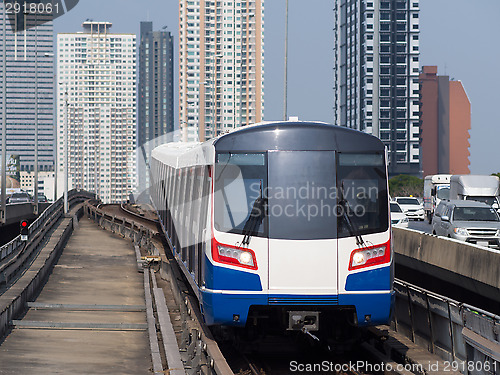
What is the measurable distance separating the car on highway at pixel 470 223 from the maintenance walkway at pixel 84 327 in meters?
9.62

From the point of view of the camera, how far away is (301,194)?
40.2 feet

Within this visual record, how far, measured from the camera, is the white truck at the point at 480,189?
3931cm

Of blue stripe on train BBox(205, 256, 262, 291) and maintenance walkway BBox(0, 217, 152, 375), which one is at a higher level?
blue stripe on train BBox(205, 256, 262, 291)

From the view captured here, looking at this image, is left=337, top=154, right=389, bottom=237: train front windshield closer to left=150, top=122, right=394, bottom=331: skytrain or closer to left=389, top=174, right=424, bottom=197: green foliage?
left=150, top=122, right=394, bottom=331: skytrain

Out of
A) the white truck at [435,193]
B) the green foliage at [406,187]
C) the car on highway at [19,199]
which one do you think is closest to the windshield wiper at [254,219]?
the white truck at [435,193]

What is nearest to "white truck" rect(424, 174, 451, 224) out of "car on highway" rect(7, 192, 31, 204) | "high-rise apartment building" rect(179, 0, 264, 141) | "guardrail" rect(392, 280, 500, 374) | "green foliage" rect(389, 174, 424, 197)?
"guardrail" rect(392, 280, 500, 374)

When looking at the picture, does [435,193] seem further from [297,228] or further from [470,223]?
[297,228]

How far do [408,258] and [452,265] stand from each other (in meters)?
4.24

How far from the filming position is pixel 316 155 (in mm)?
12516

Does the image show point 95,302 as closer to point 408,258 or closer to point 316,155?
point 408,258

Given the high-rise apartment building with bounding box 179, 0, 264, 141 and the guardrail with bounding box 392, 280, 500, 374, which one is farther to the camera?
the high-rise apartment building with bounding box 179, 0, 264, 141

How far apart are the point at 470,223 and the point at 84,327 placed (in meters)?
13.9

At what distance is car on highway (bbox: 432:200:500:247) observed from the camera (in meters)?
25.7

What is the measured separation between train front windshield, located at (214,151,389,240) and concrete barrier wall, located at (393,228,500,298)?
133 inches
